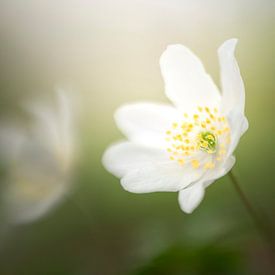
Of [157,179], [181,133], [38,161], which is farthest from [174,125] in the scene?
[38,161]

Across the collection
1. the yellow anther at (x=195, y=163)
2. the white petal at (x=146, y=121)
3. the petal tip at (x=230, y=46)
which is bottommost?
the yellow anther at (x=195, y=163)

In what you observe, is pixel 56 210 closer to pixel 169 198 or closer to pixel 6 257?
pixel 6 257

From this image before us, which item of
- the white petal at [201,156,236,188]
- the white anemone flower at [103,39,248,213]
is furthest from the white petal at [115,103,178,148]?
the white petal at [201,156,236,188]

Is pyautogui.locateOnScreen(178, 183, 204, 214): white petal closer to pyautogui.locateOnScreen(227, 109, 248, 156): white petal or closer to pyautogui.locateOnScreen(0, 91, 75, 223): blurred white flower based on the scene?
pyautogui.locateOnScreen(227, 109, 248, 156): white petal

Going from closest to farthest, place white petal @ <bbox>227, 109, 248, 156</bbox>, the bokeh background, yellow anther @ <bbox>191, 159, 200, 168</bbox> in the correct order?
white petal @ <bbox>227, 109, 248, 156</bbox> → yellow anther @ <bbox>191, 159, 200, 168</bbox> → the bokeh background

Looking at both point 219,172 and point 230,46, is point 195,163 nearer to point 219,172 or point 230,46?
point 219,172

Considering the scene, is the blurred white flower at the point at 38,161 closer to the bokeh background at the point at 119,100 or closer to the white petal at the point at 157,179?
the bokeh background at the point at 119,100

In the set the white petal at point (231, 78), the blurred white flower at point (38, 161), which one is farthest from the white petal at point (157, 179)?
the blurred white flower at point (38, 161)
